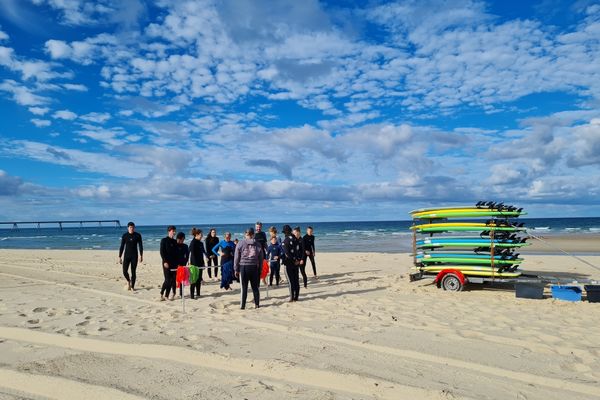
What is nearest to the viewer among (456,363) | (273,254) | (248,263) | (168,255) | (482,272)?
(456,363)

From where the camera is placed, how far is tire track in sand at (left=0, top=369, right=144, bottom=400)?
3.76 m

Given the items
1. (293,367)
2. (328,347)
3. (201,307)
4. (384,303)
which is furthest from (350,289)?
(293,367)

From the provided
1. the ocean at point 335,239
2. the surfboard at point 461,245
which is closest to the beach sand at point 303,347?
the surfboard at point 461,245

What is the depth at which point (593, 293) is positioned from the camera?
8.19m

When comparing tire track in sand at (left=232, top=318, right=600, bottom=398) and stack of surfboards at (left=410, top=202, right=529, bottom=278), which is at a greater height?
stack of surfboards at (left=410, top=202, right=529, bottom=278)

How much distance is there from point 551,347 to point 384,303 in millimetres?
3450

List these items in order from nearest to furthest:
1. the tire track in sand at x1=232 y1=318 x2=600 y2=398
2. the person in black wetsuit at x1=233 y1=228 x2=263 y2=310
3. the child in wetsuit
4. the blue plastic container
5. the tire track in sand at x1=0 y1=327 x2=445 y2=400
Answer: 1. the tire track in sand at x1=0 y1=327 x2=445 y2=400
2. the tire track in sand at x1=232 y1=318 x2=600 y2=398
3. the person in black wetsuit at x1=233 y1=228 x2=263 y2=310
4. the blue plastic container
5. the child in wetsuit

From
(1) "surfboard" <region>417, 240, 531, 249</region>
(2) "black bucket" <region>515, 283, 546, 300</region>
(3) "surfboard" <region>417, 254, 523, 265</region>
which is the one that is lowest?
(2) "black bucket" <region>515, 283, 546, 300</region>

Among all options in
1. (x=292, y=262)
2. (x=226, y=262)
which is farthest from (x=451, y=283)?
(x=226, y=262)

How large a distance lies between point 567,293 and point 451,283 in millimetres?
2363

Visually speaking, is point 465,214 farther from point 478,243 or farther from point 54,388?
point 54,388

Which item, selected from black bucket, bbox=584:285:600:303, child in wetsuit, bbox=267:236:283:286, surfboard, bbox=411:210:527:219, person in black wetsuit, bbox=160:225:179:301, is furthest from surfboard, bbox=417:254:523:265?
person in black wetsuit, bbox=160:225:179:301

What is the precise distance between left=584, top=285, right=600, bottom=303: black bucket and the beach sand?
20.5 inches

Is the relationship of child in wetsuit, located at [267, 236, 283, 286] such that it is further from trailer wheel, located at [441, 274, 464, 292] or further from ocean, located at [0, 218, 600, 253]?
ocean, located at [0, 218, 600, 253]
